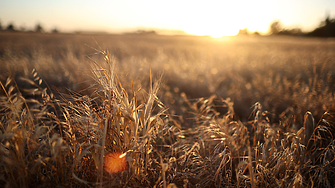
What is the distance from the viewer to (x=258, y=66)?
6.39 metres

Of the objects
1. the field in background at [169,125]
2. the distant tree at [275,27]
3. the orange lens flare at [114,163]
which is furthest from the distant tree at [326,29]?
the orange lens flare at [114,163]

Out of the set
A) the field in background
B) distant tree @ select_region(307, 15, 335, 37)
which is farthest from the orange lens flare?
distant tree @ select_region(307, 15, 335, 37)

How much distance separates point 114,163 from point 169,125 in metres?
1.29

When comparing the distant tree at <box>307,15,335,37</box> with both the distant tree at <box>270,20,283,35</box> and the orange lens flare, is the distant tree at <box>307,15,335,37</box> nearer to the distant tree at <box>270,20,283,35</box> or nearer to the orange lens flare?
the distant tree at <box>270,20,283,35</box>

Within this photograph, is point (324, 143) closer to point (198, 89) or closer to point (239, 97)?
point (239, 97)

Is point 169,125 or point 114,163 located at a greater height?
point 114,163

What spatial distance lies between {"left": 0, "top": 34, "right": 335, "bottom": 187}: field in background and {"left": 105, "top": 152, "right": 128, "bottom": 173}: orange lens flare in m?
0.04

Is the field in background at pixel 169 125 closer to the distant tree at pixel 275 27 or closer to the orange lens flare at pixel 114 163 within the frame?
the orange lens flare at pixel 114 163

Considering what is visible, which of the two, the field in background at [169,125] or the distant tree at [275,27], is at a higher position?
the distant tree at [275,27]

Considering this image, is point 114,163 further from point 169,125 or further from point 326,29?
point 326,29

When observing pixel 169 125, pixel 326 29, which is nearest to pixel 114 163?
pixel 169 125

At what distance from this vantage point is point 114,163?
1.43 meters

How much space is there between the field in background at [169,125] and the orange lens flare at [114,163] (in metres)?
0.04

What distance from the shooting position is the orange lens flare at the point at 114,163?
55.7 inches
